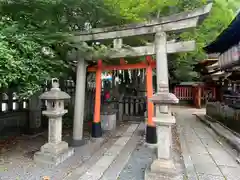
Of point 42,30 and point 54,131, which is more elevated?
point 42,30

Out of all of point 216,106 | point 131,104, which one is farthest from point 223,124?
point 131,104

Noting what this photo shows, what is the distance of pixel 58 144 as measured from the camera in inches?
184

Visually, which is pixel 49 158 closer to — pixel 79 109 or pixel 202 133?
pixel 79 109

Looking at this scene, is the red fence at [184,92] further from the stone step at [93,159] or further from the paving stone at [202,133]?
the stone step at [93,159]

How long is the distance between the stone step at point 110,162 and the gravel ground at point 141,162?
163mm

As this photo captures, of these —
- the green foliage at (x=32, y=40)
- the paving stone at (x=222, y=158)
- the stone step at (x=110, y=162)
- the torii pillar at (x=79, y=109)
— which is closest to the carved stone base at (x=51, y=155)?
the stone step at (x=110, y=162)

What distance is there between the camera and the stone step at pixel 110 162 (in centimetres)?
385

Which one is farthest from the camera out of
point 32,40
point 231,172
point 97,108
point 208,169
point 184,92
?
point 184,92

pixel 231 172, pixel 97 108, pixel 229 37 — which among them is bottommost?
pixel 231 172

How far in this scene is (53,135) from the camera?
464cm

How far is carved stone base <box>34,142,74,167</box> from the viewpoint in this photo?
172 inches

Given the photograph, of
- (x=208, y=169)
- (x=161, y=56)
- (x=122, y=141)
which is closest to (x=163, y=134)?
(x=208, y=169)

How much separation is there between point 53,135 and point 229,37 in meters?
7.11

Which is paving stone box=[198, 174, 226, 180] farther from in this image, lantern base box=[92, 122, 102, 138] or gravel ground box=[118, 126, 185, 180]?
lantern base box=[92, 122, 102, 138]
